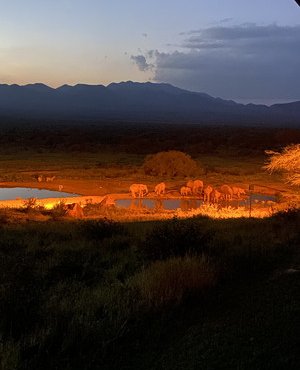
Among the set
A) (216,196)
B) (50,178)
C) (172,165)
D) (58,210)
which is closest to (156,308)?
(58,210)

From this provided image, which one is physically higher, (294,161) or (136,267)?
(294,161)

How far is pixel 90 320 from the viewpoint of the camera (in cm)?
706

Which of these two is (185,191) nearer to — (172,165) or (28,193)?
(28,193)

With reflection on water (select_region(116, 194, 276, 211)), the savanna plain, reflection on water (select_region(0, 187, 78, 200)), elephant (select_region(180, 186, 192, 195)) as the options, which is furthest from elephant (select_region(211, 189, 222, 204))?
the savanna plain

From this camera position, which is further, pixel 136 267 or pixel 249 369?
pixel 136 267

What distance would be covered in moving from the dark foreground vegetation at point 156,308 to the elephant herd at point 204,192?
60.8ft

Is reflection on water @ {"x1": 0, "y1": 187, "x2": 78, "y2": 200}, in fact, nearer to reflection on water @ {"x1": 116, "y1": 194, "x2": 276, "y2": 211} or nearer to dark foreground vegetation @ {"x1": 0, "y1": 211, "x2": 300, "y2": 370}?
reflection on water @ {"x1": 116, "y1": 194, "x2": 276, "y2": 211}

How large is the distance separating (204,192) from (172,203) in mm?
2247

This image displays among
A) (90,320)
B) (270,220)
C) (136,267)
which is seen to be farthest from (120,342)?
(270,220)

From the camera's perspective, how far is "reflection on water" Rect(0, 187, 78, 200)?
33.0m

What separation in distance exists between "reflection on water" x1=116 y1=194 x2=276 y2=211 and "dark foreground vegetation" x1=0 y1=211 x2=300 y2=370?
17009 millimetres

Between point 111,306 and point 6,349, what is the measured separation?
199cm

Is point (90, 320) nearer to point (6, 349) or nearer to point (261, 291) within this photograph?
point (6, 349)

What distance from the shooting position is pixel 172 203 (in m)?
31.1
